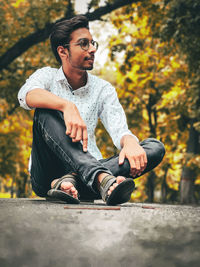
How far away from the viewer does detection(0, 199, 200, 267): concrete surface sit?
3.40 feet

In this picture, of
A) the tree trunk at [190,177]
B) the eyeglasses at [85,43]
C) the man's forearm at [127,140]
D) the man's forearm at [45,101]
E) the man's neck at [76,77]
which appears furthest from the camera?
the tree trunk at [190,177]

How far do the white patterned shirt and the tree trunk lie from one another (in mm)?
11671

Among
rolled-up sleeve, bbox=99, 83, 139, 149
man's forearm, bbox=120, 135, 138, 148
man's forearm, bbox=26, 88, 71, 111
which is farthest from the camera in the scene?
rolled-up sleeve, bbox=99, 83, 139, 149

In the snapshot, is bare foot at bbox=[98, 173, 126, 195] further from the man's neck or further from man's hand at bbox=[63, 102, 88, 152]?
the man's neck

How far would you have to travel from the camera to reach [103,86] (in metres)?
3.83

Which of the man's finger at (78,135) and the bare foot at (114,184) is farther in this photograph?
the man's finger at (78,135)

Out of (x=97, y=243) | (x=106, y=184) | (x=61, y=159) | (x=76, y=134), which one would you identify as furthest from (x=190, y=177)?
(x=97, y=243)

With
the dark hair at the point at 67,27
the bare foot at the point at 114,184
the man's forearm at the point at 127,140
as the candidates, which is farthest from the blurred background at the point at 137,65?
the bare foot at the point at 114,184

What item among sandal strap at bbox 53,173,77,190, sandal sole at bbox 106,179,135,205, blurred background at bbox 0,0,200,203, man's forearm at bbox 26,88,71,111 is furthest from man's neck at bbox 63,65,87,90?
blurred background at bbox 0,0,200,203

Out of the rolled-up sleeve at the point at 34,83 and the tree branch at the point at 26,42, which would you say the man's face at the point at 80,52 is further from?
the tree branch at the point at 26,42

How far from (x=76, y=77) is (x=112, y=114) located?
475mm

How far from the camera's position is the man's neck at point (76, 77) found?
12.4ft

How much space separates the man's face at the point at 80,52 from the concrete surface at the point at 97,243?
2186mm

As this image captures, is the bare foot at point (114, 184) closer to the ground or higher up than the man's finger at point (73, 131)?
closer to the ground
